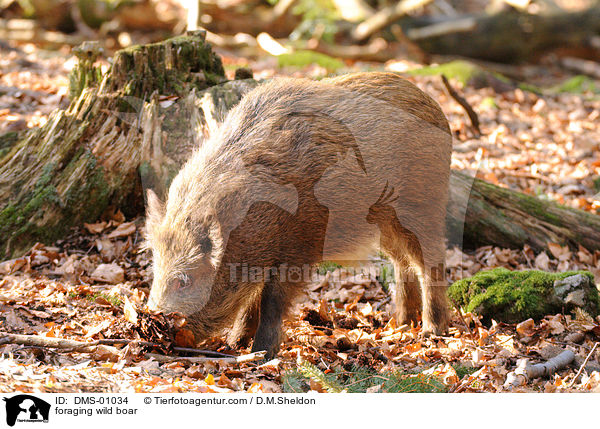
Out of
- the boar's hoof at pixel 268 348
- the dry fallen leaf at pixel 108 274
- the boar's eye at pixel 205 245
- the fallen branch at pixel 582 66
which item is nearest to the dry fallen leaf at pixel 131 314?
the boar's eye at pixel 205 245

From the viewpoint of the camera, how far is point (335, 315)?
550 centimetres

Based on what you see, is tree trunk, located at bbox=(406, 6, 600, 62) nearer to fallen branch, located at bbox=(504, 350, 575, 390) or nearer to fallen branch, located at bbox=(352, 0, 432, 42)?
fallen branch, located at bbox=(352, 0, 432, 42)

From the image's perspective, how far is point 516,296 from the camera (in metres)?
5.41

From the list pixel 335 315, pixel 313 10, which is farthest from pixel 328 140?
pixel 313 10

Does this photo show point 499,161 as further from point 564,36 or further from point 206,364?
point 564,36

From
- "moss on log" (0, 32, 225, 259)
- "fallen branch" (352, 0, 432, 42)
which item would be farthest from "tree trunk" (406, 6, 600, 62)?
"moss on log" (0, 32, 225, 259)

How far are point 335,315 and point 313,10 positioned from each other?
1128cm

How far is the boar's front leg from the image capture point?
459 centimetres

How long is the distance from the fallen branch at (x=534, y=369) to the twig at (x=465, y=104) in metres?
5.09

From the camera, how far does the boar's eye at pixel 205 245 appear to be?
170 inches

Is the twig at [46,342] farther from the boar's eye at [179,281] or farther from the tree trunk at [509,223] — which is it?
the tree trunk at [509,223]

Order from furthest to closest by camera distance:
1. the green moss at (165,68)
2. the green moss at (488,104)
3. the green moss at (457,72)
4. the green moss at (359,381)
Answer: the green moss at (457,72), the green moss at (488,104), the green moss at (165,68), the green moss at (359,381)

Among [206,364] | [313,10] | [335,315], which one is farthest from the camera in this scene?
[313,10]
